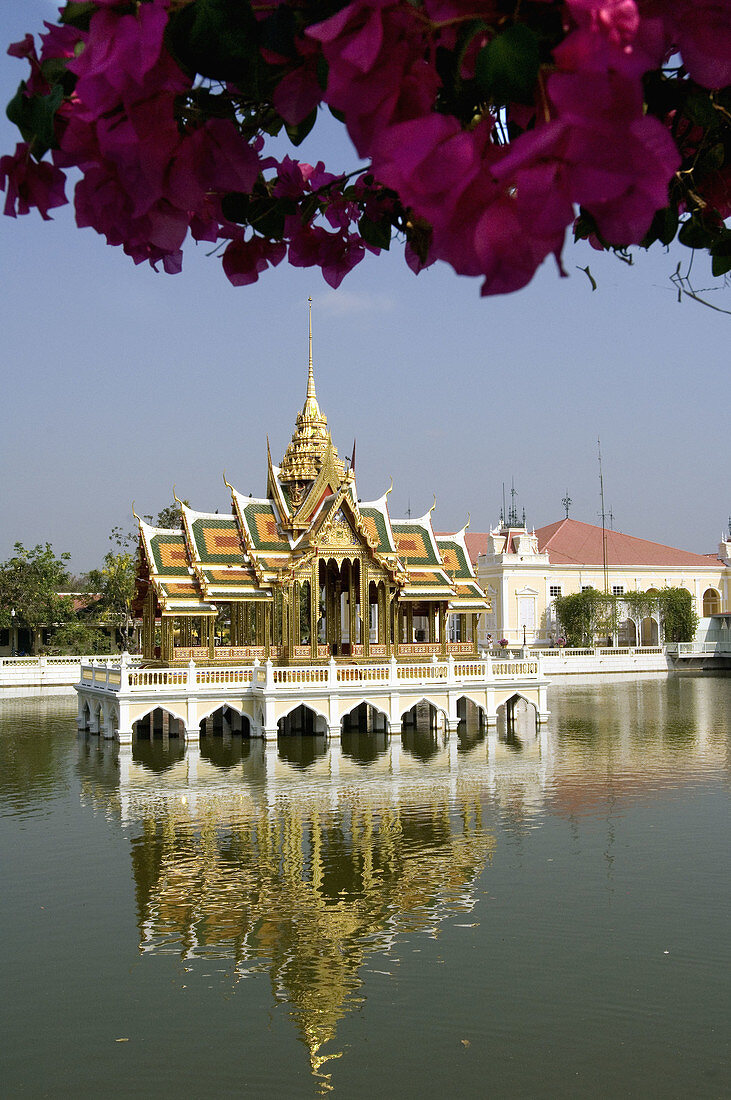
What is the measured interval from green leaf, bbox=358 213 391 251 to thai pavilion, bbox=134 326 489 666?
802 inches

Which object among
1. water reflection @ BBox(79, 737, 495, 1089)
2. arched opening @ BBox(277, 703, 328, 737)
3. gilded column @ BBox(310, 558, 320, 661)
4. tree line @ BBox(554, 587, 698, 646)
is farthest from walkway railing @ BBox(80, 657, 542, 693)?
tree line @ BBox(554, 587, 698, 646)

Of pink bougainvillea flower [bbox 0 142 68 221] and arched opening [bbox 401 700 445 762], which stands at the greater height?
pink bougainvillea flower [bbox 0 142 68 221]

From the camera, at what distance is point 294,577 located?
79.5ft

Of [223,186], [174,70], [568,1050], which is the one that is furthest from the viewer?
[568,1050]

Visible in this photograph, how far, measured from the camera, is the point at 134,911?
1051 cm

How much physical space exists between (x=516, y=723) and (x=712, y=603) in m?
35.6

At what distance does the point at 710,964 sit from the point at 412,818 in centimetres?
652

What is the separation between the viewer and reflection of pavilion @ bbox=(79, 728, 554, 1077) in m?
9.30

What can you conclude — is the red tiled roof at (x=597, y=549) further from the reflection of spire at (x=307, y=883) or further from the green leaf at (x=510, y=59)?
the green leaf at (x=510, y=59)

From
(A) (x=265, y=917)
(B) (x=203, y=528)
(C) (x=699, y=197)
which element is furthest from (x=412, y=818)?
(C) (x=699, y=197)

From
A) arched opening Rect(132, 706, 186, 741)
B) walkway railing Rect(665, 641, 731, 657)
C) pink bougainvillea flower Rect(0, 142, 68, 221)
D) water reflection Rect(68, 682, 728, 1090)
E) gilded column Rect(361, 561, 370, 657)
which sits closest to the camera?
pink bougainvillea flower Rect(0, 142, 68, 221)

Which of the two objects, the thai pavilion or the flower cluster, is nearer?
the flower cluster

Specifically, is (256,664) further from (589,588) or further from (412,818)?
(589,588)

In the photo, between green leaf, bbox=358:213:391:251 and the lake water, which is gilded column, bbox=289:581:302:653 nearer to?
the lake water
